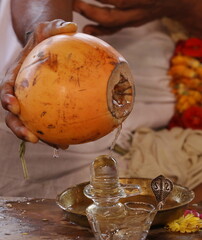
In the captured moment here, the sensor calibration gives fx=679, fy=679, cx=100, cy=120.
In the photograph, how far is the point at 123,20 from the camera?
241cm

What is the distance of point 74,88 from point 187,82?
4.22ft

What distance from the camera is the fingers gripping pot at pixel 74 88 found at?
1.42 m

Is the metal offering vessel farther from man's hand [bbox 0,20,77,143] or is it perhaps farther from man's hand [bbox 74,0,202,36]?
man's hand [bbox 74,0,202,36]

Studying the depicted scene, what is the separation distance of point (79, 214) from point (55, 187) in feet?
3.29

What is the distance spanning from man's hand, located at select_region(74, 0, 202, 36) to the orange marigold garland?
0.07 meters

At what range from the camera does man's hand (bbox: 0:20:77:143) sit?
4.90 ft

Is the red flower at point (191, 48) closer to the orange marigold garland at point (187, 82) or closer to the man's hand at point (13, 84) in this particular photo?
the orange marigold garland at point (187, 82)

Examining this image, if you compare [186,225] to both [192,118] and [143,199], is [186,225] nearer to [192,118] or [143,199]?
[143,199]

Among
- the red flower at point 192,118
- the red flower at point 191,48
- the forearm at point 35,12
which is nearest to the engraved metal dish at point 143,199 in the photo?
the forearm at point 35,12

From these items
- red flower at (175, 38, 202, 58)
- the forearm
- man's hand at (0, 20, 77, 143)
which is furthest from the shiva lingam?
red flower at (175, 38, 202, 58)

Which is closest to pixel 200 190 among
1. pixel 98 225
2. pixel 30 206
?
pixel 30 206

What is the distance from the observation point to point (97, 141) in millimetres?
2486

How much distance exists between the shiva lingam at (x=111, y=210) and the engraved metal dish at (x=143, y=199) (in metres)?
0.05

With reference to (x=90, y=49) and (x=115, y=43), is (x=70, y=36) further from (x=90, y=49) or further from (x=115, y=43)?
(x=115, y=43)
